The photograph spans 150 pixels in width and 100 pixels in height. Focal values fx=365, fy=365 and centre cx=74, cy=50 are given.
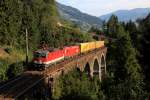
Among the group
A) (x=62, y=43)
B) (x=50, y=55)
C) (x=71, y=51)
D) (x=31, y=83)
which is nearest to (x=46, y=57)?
(x=50, y=55)

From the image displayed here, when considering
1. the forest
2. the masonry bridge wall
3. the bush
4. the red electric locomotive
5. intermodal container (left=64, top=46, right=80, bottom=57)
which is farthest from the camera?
intermodal container (left=64, top=46, right=80, bottom=57)

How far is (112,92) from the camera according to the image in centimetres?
5597

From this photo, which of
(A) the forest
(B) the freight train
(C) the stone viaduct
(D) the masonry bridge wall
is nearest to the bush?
(A) the forest

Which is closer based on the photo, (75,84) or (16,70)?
(75,84)

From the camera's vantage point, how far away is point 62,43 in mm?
109562

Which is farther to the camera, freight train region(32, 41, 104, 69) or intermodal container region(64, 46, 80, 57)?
intermodal container region(64, 46, 80, 57)

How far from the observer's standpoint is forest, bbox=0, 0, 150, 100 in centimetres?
4894

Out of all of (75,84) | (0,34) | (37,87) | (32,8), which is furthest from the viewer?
(32,8)

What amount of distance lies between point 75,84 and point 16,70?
1747cm

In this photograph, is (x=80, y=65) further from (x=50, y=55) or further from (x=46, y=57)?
(x=46, y=57)

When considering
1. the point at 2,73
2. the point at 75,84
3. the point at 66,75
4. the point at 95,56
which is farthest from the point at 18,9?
the point at 75,84

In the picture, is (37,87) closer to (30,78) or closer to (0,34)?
(30,78)

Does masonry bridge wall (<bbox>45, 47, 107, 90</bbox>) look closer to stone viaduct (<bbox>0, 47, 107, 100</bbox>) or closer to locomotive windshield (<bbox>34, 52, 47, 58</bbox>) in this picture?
stone viaduct (<bbox>0, 47, 107, 100</bbox>)

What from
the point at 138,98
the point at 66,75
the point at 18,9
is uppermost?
the point at 18,9
